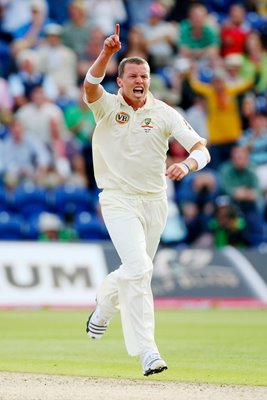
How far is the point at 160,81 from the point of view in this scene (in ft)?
62.8

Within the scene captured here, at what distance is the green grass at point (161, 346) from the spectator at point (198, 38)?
646 centimetres

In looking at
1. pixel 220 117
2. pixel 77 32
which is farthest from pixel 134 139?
pixel 77 32

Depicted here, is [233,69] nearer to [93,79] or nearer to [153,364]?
[93,79]

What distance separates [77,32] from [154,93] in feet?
5.84

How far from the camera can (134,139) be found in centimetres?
769

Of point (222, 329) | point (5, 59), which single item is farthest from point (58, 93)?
point (222, 329)

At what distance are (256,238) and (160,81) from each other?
12.2ft

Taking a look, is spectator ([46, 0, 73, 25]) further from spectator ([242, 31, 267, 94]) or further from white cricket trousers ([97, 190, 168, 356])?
white cricket trousers ([97, 190, 168, 356])

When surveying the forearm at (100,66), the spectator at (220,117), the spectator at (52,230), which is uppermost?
the forearm at (100,66)

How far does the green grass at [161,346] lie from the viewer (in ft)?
26.8

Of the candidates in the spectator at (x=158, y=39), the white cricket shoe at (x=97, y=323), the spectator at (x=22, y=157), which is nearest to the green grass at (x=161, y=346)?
the white cricket shoe at (x=97, y=323)

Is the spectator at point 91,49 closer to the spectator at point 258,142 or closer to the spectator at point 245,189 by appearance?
the spectator at point 258,142

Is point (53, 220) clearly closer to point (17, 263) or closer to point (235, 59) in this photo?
point (17, 263)

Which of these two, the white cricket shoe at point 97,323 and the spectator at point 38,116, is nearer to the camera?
the white cricket shoe at point 97,323
